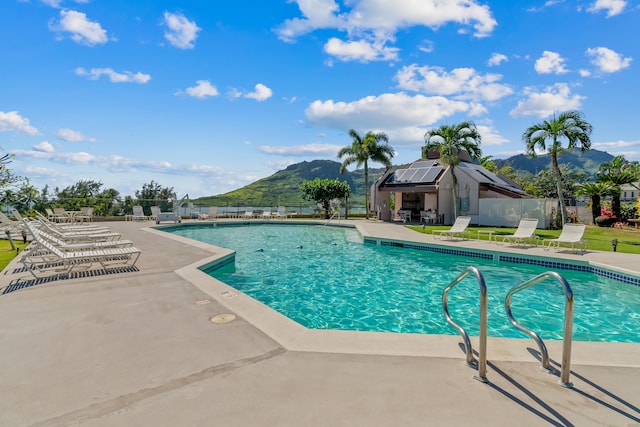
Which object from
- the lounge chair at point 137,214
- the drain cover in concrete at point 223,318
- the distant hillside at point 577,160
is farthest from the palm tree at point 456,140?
the distant hillside at point 577,160

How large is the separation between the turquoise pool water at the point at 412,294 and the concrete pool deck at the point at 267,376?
1.93 m

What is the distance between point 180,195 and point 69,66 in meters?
12.2

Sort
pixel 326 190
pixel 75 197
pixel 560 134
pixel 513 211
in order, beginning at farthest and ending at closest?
pixel 326 190, pixel 75 197, pixel 513 211, pixel 560 134

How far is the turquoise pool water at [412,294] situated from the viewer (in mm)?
5523

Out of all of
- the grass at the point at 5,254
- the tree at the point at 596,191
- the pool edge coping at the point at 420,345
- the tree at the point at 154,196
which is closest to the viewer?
the pool edge coping at the point at 420,345

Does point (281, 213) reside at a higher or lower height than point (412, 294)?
higher

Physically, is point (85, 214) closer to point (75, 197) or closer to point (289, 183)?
point (75, 197)

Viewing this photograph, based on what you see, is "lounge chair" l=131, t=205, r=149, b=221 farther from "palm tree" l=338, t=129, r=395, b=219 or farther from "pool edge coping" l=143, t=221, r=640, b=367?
"pool edge coping" l=143, t=221, r=640, b=367

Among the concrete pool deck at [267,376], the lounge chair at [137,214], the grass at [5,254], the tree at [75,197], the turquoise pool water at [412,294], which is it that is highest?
the tree at [75,197]

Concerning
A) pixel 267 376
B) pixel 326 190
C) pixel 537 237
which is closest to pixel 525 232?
pixel 537 237

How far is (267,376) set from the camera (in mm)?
2807

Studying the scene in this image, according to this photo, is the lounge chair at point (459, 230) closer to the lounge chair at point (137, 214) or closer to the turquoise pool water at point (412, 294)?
the turquoise pool water at point (412, 294)

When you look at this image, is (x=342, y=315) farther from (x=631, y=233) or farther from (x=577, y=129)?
(x=631, y=233)

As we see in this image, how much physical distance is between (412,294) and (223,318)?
435 centimetres
